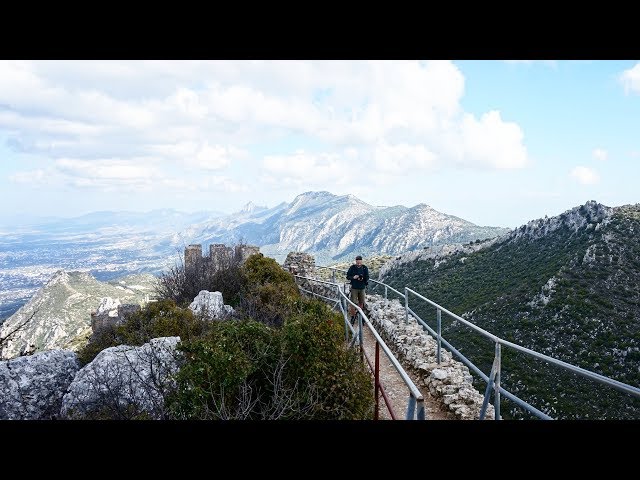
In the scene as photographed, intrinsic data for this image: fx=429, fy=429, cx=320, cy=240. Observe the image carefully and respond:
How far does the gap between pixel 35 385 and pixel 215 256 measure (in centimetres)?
937

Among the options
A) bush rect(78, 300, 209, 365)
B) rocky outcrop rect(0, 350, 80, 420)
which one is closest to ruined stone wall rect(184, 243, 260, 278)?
bush rect(78, 300, 209, 365)

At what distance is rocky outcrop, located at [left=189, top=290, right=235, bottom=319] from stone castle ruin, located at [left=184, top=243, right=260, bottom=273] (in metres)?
3.92

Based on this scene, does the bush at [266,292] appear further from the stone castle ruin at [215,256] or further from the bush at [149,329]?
the stone castle ruin at [215,256]

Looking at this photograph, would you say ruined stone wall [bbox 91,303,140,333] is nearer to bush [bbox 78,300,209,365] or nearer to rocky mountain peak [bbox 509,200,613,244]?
bush [bbox 78,300,209,365]

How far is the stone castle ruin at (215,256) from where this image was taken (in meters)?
15.2

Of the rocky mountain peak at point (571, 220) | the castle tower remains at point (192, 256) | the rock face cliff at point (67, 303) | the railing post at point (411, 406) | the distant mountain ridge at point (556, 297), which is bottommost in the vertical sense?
the rock face cliff at point (67, 303)

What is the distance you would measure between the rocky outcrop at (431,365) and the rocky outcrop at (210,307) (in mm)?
3866

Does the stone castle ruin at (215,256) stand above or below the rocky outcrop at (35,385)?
above

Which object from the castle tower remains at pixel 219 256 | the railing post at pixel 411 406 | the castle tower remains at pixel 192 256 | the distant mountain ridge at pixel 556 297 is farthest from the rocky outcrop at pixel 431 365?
the castle tower remains at pixel 192 256
